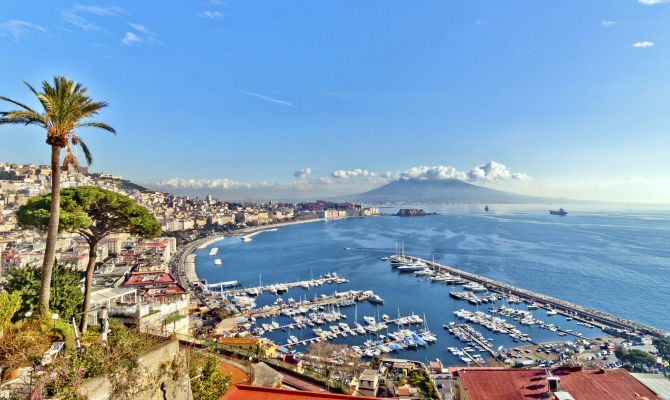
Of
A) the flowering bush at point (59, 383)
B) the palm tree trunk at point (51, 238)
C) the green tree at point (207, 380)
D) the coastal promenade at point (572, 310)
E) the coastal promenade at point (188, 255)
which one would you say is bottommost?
the coastal promenade at point (572, 310)

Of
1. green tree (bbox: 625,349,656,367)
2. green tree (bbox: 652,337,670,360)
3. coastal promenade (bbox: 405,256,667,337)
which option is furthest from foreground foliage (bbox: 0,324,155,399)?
Answer: coastal promenade (bbox: 405,256,667,337)

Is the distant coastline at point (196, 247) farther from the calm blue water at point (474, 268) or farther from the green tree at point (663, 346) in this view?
the green tree at point (663, 346)

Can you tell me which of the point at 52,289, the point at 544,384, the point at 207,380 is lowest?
the point at 544,384

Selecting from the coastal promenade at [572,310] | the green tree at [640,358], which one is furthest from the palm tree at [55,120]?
the coastal promenade at [572,310]

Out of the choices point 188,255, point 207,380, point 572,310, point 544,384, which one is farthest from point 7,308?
point 188,255

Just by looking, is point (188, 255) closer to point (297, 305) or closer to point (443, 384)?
point (297, 305)

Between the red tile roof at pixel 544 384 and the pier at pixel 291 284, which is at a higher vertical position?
the red tile roof at pixel 544 384

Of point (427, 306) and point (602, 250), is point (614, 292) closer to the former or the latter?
point (427, 306)

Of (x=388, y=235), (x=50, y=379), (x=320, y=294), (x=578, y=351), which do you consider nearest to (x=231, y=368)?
(x=50, y=379)
